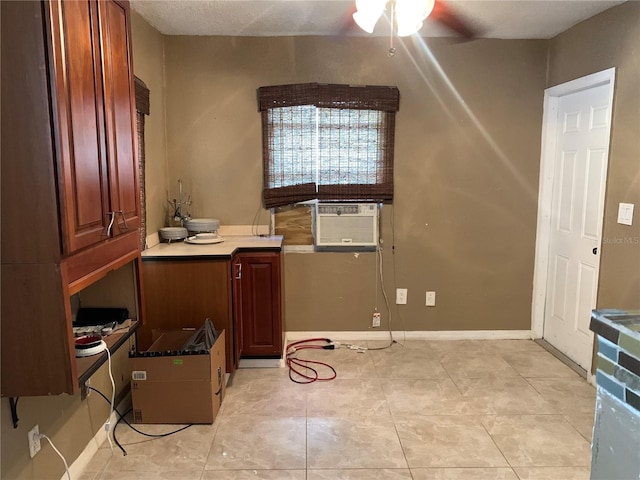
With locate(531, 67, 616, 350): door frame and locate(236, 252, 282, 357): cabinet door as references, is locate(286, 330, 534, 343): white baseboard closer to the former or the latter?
locate(531, 67, 616, 350): door frame

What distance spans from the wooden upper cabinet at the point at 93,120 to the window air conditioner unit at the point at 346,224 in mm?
1871

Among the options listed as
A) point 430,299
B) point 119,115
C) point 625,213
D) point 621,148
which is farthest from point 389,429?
point 621,148

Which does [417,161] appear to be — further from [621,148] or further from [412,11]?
[412,11]

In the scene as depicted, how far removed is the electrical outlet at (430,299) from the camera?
382 cm

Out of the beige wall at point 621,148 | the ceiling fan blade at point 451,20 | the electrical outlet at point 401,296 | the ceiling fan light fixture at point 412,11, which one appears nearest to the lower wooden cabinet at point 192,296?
the electrical outlet at point 401,296

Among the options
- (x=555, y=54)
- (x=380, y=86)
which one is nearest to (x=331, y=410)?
(x=380, y=86)

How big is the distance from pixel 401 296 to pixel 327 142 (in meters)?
1.38

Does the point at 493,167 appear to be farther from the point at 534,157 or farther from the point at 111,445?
the point at 111,445

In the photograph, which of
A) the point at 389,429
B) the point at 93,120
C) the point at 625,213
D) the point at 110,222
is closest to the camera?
the point at 93,120

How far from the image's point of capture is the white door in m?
3.07

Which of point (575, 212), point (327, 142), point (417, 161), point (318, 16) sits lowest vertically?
point (575, 212)

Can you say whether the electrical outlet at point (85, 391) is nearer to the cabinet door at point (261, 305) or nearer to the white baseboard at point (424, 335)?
the cabinet door at point (261, 305)

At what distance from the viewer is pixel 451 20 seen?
3.16 m

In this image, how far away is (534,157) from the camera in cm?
370
